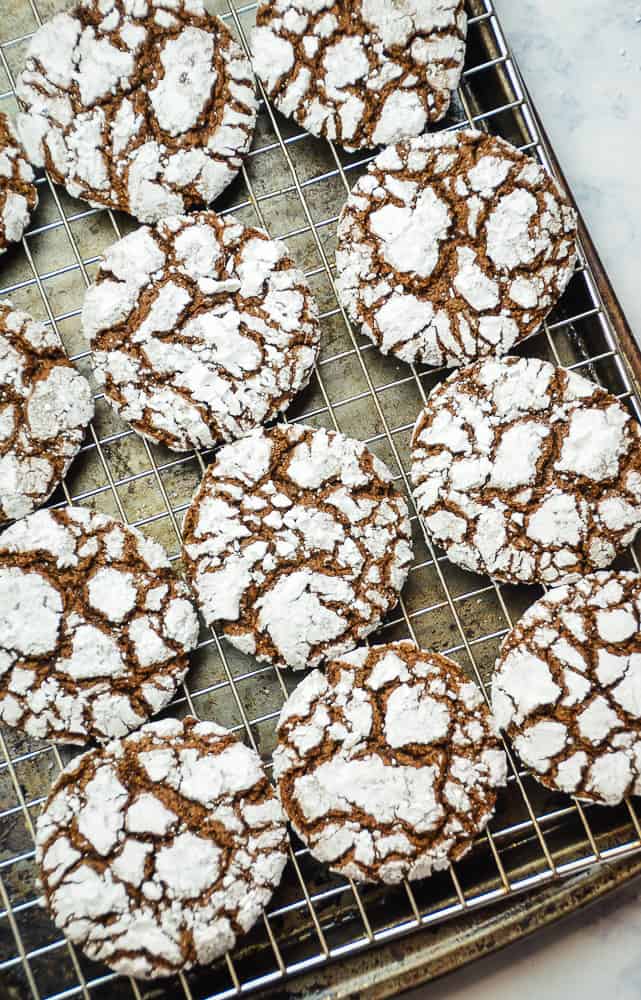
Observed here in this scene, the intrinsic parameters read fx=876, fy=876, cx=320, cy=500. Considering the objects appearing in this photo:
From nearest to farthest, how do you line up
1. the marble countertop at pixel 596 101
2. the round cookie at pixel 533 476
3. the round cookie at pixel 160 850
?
the round cookie at pixel 160 850, the round cookie at pixel 533 476, the marble countertop at pixel 596 101

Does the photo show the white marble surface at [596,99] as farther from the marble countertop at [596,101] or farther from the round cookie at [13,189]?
the round cookie at [13,189]

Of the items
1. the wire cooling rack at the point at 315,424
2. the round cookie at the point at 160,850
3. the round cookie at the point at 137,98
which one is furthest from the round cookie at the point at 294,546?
the round cookie at the point at 137,98

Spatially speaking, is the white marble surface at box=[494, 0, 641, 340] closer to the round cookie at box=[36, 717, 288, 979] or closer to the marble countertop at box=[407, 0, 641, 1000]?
the marble countertop at box=[407, 0, 641, 1000]

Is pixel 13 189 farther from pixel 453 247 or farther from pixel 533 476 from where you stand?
pixel 533 476

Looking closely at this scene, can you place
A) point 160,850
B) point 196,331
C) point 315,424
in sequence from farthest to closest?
point 315,424 → point 196,331 → point 160,850

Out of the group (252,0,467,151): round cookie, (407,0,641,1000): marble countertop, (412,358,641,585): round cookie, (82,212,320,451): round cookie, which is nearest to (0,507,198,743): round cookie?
(82,212,320,451): round cookie

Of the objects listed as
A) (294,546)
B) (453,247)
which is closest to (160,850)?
(294,546)
